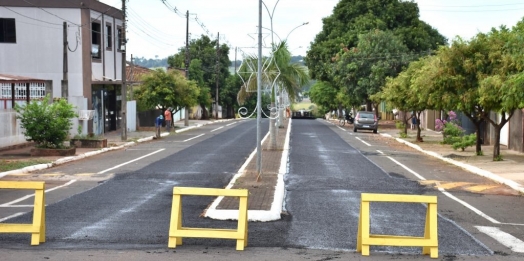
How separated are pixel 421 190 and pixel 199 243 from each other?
31.3 ft

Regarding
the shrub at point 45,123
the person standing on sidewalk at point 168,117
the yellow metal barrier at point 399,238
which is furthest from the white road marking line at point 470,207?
the person standing on sidewalk at point 168,117

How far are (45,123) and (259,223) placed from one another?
1853 cm

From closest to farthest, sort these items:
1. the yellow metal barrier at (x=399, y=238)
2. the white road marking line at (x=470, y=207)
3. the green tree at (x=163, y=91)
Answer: the yellow metal barrier at (x=399, y=238)
the white road marking line at (x=470, y=207)
the green tree at (x=163, y=91)

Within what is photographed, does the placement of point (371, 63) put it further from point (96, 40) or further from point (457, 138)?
point (457, 138)

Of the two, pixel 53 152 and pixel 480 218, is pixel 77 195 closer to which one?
pixel 480 218

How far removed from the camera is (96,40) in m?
45.8

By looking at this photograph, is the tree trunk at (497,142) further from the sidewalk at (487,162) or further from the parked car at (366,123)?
the parked car at (366,123)

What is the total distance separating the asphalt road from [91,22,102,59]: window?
18.0m

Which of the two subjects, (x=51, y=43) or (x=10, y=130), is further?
(x=51, y=43)

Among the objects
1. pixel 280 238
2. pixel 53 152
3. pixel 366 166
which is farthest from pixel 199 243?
pixel 53 152

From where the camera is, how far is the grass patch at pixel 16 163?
24.1 m

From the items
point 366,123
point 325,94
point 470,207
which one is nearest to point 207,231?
point 470,207

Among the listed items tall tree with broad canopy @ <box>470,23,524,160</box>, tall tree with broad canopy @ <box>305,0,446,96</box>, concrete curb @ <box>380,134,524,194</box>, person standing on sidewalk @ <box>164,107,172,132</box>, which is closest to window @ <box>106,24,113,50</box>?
person standing on sidewalk @ <box>164,107,172,132</box>

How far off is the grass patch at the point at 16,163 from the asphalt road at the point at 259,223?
3.21ft
